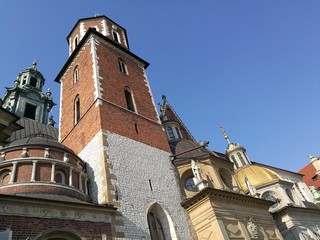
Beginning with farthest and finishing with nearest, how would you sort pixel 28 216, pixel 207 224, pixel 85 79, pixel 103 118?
pixel 85 79, pixel 103 118, pixel 207 224, pixel 28 216

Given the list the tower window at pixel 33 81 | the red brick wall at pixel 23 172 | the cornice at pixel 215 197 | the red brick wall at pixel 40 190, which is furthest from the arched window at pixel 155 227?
the tower window at pixel 33 81

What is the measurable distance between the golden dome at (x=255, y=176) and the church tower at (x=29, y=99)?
23850 mm

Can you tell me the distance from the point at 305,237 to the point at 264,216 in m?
5.65

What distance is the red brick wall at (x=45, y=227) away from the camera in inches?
354

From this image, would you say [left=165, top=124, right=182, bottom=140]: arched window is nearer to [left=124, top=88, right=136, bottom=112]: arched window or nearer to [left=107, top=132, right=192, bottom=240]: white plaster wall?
[left=124, top=88, right=136, bottom=112]: arched window

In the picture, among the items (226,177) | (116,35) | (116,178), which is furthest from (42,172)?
(116,35)

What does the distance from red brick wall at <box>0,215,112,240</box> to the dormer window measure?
13.1 metres

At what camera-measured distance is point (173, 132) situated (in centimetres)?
2375

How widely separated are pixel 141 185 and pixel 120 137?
2.94 m

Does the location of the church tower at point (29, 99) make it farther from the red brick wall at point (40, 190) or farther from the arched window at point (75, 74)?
the red brick wall at point (40, 190)

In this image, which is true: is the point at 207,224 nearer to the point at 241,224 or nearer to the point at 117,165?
the point at 241,224

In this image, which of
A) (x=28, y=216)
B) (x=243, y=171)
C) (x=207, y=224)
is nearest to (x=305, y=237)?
(x=243, y=171)

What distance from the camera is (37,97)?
37250 millimetres

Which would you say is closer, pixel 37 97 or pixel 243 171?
pixel 243 171
